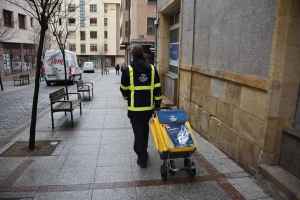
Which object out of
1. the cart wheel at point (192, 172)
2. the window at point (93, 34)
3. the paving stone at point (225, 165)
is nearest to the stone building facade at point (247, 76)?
the paving stone at point (225, 165)

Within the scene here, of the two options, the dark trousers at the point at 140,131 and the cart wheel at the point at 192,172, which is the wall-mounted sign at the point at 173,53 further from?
the cart wheel at the point at 192,172

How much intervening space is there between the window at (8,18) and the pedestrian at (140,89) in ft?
94.6

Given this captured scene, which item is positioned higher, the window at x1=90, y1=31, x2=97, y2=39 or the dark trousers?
the window at x1=90, y1=31, x2=97, y2=39

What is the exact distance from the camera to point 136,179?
4.15 metres

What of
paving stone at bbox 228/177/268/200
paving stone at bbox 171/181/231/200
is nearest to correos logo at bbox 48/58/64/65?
paving stone at bbox 171/181/231/200

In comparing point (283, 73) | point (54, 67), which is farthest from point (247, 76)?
point (54, 67)

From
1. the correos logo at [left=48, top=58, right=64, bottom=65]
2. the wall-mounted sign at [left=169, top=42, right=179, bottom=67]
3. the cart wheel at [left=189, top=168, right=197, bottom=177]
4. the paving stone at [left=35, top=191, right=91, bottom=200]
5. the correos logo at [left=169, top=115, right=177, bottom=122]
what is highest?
the wall-mounted sign at [left=169, top=42, right=179, bottom=67]

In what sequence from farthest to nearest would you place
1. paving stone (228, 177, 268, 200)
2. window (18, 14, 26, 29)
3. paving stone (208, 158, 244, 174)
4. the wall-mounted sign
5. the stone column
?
window (18, 14, 26, 29)
the wall-mounted sign
paving stone (208, 158, 244, 174)
paving stone (228, 177, 268, 200)
the stone column

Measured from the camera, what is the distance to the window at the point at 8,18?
28.6 metres

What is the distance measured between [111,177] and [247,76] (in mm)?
2545

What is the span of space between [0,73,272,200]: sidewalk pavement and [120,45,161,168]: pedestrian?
576 mm

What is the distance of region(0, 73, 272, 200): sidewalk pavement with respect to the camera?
3.70 m

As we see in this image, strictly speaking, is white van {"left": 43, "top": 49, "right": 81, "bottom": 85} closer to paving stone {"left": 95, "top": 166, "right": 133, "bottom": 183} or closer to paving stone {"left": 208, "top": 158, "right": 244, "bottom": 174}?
paving stone {"left": 95, "top": 166, "right": 133, "bottom": 183}

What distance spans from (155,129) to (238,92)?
4.94ft
